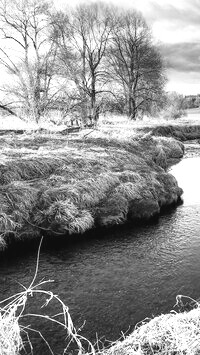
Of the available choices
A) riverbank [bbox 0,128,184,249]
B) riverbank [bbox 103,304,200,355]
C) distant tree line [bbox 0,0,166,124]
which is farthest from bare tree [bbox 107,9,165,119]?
riverbank [bbox 103,304,200,355]

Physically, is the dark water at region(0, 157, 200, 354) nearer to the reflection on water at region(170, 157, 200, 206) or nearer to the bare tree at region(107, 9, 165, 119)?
the reflection on water at region(170, 157, 200, 206)

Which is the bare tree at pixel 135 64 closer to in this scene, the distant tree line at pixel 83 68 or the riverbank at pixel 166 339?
the distant tree line at pixel 83 68

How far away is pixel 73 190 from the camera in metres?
9.69

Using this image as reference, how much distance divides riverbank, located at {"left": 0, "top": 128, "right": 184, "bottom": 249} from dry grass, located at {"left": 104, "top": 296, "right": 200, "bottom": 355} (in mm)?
4802

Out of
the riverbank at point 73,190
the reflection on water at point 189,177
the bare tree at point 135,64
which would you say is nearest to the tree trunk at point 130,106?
the bare tree at point 135,64

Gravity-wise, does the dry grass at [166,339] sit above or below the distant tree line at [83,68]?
below

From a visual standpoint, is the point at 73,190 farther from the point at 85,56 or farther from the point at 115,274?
the point at 85,56

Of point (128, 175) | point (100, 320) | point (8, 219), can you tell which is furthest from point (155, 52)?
point (100, 320)

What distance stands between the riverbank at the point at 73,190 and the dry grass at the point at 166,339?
15.8 feet

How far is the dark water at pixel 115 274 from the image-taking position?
17.1ft

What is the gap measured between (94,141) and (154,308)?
11785 millimetres

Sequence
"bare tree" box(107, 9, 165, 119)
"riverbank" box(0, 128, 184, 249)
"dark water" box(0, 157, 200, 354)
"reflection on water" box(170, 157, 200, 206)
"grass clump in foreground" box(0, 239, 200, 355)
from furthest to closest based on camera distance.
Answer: "bare tree" box(107, 9, 165, 119)
"reflection on water" box(170, 157, 200, 206)
"riverbank" box(0, 128, 184, 249)
"dark water" box(0, 157, 200, 354)
"grass clump in foreground" box(0, 239, 200, 355)

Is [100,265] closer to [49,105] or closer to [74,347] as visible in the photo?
[74,347]

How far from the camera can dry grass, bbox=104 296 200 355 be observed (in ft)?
11.8
